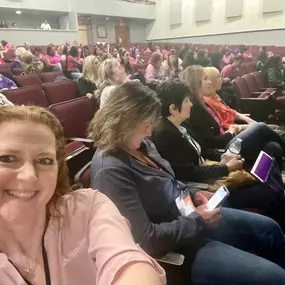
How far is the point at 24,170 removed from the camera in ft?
2.07

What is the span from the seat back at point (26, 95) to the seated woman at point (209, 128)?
1190 mm

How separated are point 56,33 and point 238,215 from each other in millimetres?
11954

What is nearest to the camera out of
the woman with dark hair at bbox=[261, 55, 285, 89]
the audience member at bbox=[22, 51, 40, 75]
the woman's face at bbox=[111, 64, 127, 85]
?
the woman's face at bbox=[111, 64, 127, 85]

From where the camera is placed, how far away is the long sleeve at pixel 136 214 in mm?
1061

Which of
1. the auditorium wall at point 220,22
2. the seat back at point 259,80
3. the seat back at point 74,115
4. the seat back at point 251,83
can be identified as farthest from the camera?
the auditorium wall at point 220,22

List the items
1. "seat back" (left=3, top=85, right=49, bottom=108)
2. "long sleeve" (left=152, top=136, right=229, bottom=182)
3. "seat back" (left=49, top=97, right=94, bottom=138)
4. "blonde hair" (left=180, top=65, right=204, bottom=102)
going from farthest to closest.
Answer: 1. "seat back" (left=3, top=85, right=49, bottom=108)
2. "blonde hair" (left=180, top=65, right=204, bottom=102)
3. "seat back" (left=49, top=97, right=94, bottom=138)
4. "long sleeve" (left=152, top=136, right=229, bottom=182)

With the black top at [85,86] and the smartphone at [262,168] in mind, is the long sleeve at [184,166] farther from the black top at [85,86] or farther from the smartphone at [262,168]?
the black top at [85,86]

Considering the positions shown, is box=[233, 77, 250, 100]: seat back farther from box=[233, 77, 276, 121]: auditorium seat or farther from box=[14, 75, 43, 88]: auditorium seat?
box=[14, 75, 43, 88]: auditorium seat

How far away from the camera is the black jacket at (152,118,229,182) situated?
1.64 metres

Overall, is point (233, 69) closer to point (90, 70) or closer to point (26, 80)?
point (90, 70)

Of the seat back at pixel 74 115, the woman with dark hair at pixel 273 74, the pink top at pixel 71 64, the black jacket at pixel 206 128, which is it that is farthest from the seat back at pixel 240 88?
the pink top at pixel 71 64

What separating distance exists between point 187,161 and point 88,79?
2607 mm

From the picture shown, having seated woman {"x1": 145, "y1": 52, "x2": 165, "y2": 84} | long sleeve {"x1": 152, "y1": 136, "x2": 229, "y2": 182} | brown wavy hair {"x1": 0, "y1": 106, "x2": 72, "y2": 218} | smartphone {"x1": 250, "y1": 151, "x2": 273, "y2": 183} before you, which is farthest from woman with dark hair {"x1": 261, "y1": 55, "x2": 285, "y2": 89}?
brown wavy hair {"x1": 0, "y1": 106, "x2": 72, "y2": 218}

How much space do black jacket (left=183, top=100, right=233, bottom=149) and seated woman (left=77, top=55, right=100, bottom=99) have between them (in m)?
1.82
